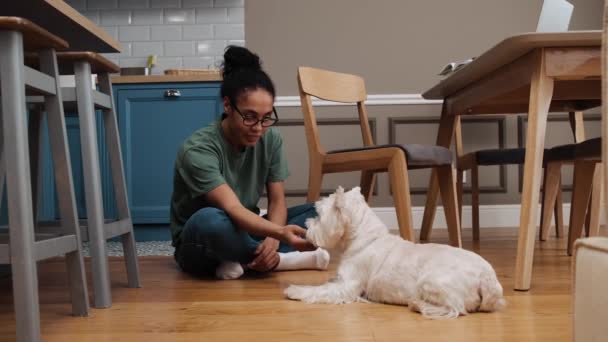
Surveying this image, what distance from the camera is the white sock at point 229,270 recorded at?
222cm

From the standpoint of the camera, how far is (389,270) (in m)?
1.67

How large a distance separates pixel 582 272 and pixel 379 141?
11.0ft

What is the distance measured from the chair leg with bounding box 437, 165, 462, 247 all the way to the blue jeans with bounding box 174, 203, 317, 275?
0.95 m

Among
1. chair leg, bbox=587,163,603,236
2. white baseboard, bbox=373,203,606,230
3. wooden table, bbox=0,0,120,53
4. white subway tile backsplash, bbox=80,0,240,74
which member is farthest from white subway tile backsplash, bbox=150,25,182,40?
chair leg, bbox=587,163,603,236

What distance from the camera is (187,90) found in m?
3.77

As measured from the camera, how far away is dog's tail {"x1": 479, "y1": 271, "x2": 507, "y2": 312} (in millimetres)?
1544

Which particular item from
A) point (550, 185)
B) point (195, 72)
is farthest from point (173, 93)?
point (550, 185)

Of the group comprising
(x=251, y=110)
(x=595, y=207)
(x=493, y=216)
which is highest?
(x=251, y=110)

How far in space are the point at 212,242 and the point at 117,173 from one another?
0.40 metres

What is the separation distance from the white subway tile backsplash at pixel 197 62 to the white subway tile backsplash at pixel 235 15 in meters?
0.34

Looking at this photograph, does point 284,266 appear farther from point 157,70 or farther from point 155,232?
point 157,70

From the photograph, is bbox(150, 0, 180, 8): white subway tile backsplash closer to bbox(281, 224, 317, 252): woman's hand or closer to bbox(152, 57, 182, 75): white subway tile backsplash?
bbox(152, 57, 182, 75): white subway tile backsplash

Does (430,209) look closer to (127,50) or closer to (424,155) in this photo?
(424,155)

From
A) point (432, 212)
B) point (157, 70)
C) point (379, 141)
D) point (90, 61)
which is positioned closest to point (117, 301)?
point (90, 61)
